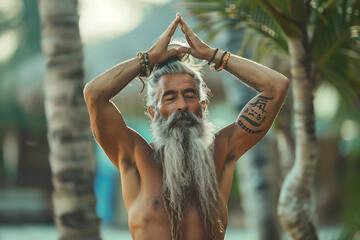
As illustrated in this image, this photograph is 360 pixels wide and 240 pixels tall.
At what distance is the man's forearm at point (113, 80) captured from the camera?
278 centimetres

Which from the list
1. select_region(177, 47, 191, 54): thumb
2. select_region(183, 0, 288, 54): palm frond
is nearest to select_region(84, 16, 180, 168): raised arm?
select_region(177, 47, 191, 54): thumb

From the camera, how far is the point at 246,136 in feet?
10.2

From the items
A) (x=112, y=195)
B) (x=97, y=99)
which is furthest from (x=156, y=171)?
(x=112, y=195)

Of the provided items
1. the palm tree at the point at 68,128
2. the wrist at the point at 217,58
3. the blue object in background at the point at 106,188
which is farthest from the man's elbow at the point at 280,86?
the blue object in background at the point at 106,188

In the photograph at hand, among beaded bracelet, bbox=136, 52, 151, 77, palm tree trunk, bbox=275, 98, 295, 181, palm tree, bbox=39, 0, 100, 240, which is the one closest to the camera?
beaded bracelet, bbox=136, 52, 151, 77

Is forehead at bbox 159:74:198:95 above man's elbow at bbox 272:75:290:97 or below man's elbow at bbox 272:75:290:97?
above

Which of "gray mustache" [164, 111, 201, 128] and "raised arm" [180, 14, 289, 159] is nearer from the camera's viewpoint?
"gray mustache" [164, 111, 201, 128]

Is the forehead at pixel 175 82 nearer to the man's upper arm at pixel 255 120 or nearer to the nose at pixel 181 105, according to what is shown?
the nose at pixel 181 105

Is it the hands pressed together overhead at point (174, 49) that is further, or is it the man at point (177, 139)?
the hands pressed together overhead at point (174, 49)

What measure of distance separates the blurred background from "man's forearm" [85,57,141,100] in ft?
5.92

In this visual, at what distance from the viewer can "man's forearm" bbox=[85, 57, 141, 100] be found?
278 centimetres

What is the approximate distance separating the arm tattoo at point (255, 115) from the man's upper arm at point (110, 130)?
2.39 feet

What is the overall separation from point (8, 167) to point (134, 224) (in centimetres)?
1508

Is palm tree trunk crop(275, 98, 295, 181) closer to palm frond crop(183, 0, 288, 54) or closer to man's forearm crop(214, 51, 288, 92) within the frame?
palm frond crop(183, 0, 288, 54)
